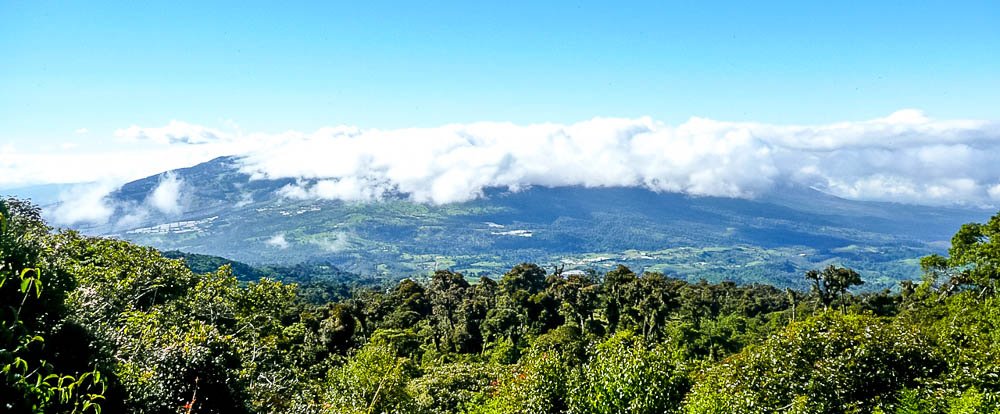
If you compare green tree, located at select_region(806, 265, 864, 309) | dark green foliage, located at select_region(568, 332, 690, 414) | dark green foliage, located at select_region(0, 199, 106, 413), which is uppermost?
dark green foliage, located at select_region(0, 199, 106, 413)

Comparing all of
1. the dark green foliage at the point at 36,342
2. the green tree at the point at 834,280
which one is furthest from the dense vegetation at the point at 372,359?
the green tree at the point at 834,280

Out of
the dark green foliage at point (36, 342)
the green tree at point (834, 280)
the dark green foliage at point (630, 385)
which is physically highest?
the dark green foliage at point (36, 342)

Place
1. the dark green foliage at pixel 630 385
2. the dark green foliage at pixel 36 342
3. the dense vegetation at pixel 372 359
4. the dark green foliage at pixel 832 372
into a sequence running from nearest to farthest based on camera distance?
the dark green foliage at pixel 36 342 → the dense vegetation at pixel 372 359 → the dark green foliage at pixel 630 385 → the dark green foliage at pixel 832 372

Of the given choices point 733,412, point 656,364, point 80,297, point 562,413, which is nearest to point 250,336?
point 80,297

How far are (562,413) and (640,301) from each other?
37272mm

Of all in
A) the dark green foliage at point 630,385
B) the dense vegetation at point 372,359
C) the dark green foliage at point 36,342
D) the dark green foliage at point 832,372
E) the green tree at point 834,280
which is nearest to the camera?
the dark green foliage at point 36,342

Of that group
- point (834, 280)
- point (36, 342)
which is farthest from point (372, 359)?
point (834, 280)

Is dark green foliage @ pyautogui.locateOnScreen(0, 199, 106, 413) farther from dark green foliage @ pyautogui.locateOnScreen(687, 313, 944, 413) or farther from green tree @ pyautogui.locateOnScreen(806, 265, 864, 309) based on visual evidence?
green tree @ pyautogui.locateOnScreen(806, 265, 864, 309)

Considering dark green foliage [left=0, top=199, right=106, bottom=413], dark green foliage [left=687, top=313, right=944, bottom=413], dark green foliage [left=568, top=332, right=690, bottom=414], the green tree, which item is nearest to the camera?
dark green foliage [left=0, top=199, right=106, bottom=413]

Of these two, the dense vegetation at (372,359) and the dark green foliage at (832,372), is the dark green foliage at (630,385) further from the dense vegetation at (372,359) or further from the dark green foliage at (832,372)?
the dark green foliage at (832,372)

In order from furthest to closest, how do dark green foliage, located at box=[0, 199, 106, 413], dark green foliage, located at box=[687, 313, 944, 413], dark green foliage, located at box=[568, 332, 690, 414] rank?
dark green foliage, located at box=[687, 313, 944, 413]
dark green foliage, located at box=[568, 332, 690, 414]
dark green foliage, located at box=[0, 199, 106, 413]

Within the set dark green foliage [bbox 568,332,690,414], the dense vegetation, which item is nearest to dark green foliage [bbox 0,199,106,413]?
the dense vegetation

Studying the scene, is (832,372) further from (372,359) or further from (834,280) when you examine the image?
(834,280)

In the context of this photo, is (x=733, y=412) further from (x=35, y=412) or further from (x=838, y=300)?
(x=838, y=300)
